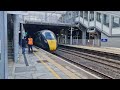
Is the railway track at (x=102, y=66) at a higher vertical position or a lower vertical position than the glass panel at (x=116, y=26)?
lower

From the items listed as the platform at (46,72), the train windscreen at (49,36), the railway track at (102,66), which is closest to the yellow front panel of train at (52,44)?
the train windscreen at (49,36)

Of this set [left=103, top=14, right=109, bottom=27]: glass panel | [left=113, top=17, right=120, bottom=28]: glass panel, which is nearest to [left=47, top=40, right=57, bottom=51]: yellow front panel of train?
[left=113, top=17, right=120, bottom=28]: glass panel

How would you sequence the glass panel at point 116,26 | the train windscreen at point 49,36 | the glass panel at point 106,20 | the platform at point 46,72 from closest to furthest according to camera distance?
the platform at point 46,72, the train windscreen at point 49,36, the glass panel at point 116,26, the glass panel at point 106,20

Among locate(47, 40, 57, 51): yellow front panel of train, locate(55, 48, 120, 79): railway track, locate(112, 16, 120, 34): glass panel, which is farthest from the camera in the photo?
locate(112, 16, 120, 34): glass panel

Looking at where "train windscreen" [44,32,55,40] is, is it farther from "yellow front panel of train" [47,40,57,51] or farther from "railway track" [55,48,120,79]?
"railway track" [55,48,120,79]

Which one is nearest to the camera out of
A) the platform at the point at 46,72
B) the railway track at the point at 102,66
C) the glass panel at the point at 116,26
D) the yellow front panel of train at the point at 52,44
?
the platform at the point at 46,72

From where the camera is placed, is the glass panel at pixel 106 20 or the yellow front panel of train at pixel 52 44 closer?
the yellow front panel of train at pixel 52 44

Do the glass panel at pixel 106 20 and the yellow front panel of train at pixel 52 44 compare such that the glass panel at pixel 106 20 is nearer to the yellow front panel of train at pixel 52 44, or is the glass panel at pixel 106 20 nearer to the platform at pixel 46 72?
Result: the yellow front panel of train at pixel 52 44

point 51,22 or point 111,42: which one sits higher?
point 51,22
